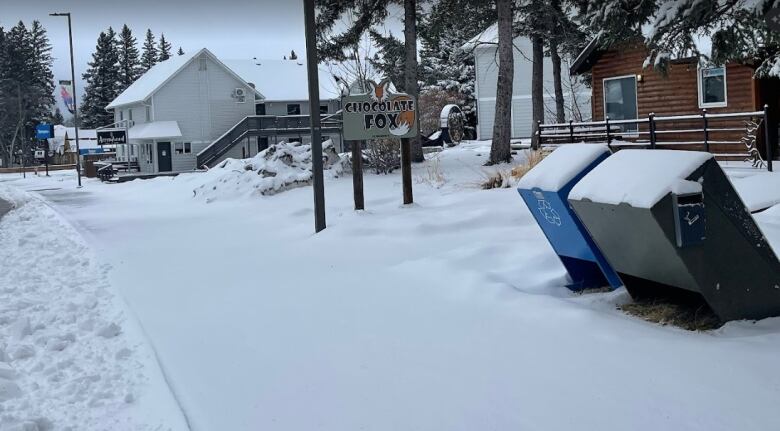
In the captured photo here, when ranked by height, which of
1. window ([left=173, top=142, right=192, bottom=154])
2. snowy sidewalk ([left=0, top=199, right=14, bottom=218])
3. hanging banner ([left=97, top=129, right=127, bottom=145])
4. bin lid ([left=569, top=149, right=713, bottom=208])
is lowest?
snowy sidewalk ([left=0, top=199, right=14, bottom=218])

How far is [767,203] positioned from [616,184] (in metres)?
4.42

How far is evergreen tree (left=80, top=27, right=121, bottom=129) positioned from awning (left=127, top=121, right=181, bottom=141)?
39.1 m

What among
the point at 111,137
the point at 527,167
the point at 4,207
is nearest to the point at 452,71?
the point at 111,137

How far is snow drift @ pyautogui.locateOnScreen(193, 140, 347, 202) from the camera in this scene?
1942cm

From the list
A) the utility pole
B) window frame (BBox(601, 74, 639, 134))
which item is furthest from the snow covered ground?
window frame (BBox(601, 74, 639, 134))

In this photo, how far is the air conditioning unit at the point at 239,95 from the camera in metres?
56.2

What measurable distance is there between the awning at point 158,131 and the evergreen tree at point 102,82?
3908 centimetres

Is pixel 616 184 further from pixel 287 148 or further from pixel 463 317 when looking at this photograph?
pixel 287 148

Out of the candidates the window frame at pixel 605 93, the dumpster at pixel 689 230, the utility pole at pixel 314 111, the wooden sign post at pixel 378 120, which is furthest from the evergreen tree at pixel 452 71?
the dumpster at pixel 689 230

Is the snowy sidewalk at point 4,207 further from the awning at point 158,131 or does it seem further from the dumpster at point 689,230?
the awning at point 158,131

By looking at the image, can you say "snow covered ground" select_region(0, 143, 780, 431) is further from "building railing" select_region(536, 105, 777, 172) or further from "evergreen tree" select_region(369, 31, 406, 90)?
"evergreen tree" select_region(369, 31, 406, 90)

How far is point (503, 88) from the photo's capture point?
20.4 meters

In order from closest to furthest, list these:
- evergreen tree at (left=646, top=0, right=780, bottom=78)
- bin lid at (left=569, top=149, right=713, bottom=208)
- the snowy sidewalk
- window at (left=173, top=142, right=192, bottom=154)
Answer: bin lid at (left=569, top=149, right=713, bottom=208) < evergreen tree at (left=646, top=0, right=780, bottom=78) < the snowy sidewalk < window at (left=173, top=142, right=192, bottom=154)

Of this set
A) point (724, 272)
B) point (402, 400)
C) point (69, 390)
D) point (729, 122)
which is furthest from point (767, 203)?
point (729, 122)
